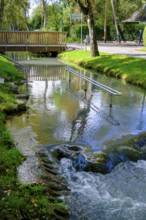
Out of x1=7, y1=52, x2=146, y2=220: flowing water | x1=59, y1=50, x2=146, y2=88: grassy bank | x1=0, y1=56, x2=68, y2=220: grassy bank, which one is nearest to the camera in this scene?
x1=0, y1=56, x2=68, y2=220: grassy bank

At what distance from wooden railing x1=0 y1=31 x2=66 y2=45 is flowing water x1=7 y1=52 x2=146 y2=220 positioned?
15.2 m

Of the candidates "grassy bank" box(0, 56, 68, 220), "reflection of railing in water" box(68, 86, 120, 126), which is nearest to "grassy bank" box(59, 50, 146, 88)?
"reflection of railing in water" box(68, 86, 120, 126)

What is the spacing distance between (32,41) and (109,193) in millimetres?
27308

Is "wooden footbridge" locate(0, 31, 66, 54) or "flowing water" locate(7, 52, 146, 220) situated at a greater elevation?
"wooden footbridge" locate(0, 31, 66, 54)

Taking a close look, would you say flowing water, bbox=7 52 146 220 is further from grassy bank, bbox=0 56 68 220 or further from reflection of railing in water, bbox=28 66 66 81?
reflection of railing in water, bbox=28 66 66 81

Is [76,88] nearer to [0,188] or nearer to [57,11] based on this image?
[0,188]

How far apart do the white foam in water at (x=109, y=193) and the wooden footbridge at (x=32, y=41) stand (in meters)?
25.5

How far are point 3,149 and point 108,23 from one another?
4835 centimetres

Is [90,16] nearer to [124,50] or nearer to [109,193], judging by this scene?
[124,50]

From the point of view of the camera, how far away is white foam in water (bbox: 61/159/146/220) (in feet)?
18.6

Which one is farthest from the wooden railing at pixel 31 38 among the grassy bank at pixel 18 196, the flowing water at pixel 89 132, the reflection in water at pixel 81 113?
the grassy bank at pixel 18 196

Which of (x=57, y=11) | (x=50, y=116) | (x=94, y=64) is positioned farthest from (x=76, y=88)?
(x=57, y=11)

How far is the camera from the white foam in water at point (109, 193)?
566 cm

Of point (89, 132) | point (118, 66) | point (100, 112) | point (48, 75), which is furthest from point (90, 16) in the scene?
point (89, 132)
